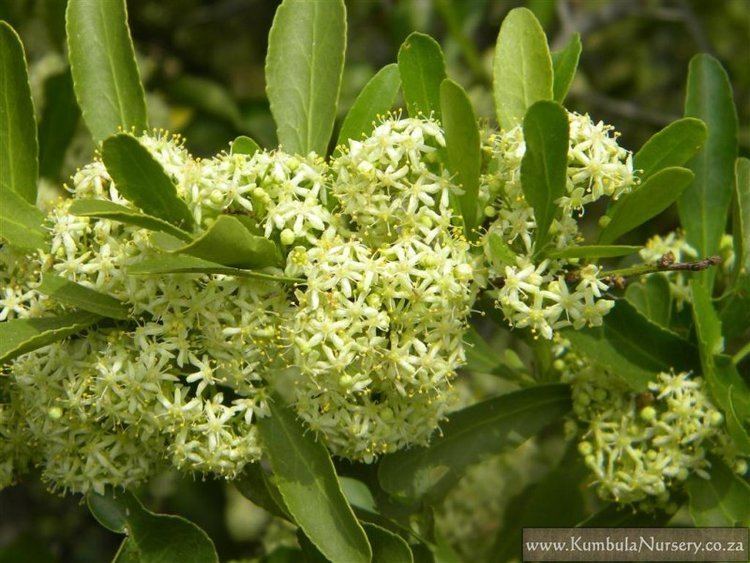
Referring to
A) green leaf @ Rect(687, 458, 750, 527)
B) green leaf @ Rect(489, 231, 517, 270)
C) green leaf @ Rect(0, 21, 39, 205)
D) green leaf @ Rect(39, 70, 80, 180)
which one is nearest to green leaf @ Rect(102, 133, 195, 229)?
green leaf @ Rect(0, 21, 39, 205)

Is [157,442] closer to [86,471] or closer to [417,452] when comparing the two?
[86,471]

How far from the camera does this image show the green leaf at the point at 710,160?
2.98 metres

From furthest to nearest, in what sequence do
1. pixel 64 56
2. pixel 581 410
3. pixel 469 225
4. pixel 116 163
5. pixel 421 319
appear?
pixel 64 56, pixel 581 410, pixel 469 225, pixel 421 319, pixel 116 163

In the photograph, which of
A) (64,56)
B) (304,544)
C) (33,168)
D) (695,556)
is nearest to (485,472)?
(695,556)

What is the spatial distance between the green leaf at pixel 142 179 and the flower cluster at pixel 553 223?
796 millimetres

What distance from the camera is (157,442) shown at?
2.58 metres

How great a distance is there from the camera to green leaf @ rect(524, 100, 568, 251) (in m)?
2.16

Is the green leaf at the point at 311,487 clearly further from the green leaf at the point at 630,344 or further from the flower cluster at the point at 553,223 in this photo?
the green leaf at the point at 630,344

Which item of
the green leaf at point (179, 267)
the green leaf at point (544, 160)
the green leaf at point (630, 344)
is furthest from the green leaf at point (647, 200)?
the green leaf at point (179, 267)

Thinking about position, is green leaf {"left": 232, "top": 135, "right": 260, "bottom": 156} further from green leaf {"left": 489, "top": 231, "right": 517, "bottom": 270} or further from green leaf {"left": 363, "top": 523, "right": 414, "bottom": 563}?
green leaf {"left": 363, "top": 523, "right": 414, "bottom": 563}

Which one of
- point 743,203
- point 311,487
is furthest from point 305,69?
point 743,203

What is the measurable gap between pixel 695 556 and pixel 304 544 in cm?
121

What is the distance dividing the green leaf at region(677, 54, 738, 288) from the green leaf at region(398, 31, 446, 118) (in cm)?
93

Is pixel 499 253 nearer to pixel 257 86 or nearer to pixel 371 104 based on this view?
pixel 371 104
